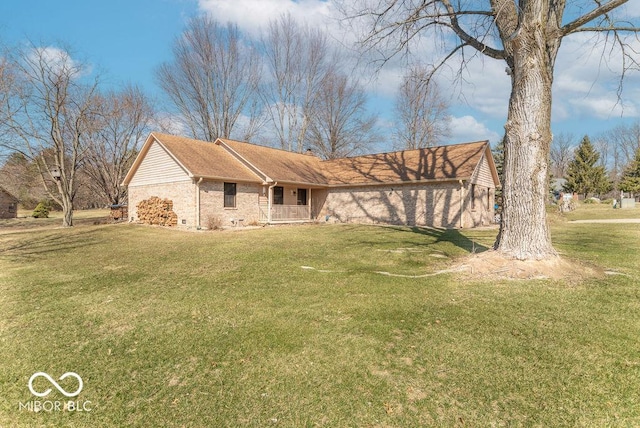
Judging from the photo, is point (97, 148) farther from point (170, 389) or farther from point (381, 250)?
point (170, 389)

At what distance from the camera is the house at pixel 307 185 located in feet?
59.9

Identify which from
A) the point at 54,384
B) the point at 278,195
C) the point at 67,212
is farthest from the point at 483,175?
the point at 67,212

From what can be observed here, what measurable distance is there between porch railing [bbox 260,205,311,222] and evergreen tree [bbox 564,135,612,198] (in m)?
43.7

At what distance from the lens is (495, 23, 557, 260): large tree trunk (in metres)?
6.85

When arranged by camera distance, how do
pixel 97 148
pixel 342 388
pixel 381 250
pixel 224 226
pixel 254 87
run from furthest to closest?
pixel 254 87 → pixel 97 148 → pixel 224 226 → pixel 381 250 → pixel 342 388

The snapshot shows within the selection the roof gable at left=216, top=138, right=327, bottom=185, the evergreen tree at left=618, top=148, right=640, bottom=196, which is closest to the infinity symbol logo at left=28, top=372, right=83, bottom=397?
the roof gable at left=216, top=138, right=327, bottom=185

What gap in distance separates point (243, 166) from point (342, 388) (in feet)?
62.9

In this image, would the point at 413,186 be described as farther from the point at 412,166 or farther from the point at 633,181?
the point at 633,181

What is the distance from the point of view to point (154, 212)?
19.4 meters

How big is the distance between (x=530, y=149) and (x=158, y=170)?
18.7 metres

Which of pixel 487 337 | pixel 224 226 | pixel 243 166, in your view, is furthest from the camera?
pixel 243 166

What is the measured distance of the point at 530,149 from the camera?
6941 millimetres

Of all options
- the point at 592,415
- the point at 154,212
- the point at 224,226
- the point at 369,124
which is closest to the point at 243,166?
the point at 224,226

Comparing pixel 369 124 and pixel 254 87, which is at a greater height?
pixel 254 87
